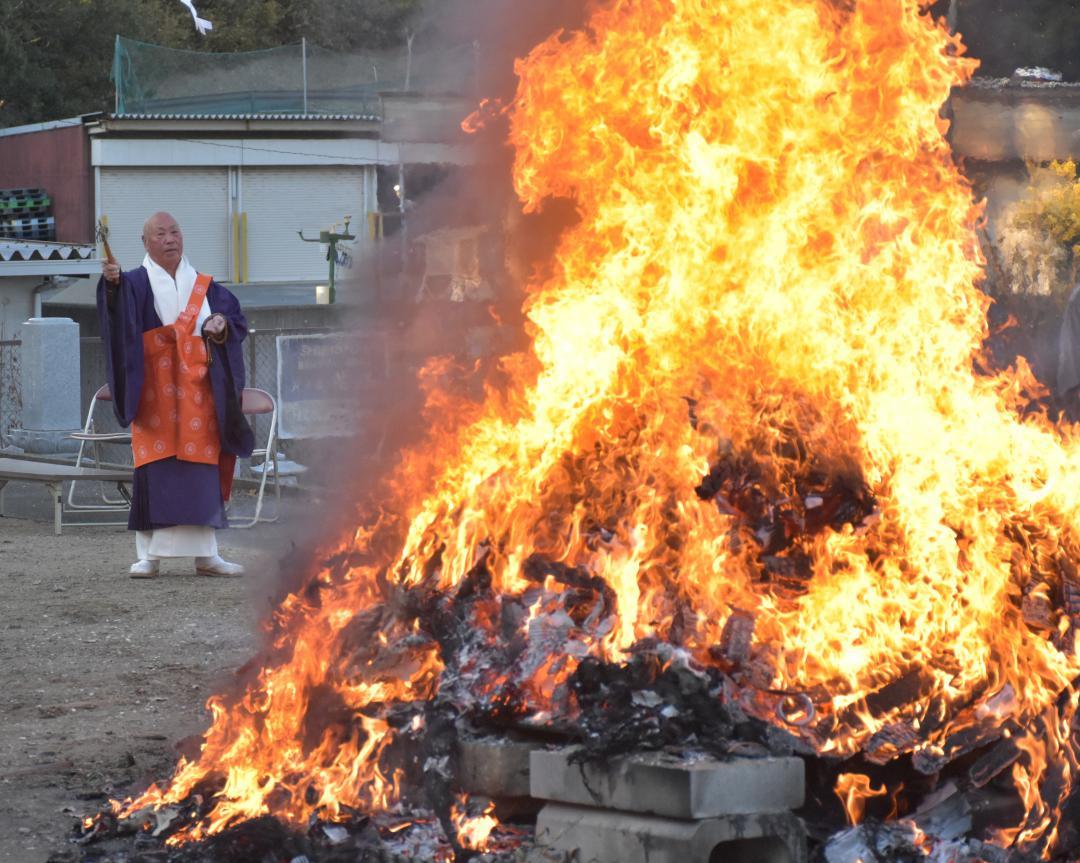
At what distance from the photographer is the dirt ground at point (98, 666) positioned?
5.85m

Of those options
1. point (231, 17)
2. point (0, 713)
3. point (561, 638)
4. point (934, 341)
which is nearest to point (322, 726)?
point (561, 638)

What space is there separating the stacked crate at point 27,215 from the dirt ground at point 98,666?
22087 millimetres

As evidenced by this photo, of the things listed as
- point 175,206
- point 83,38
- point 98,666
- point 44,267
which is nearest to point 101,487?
point 98,666

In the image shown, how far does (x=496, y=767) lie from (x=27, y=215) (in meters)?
30.6

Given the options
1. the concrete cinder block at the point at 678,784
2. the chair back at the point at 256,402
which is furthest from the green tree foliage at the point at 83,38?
the concrete cinder block at the point at 678,784

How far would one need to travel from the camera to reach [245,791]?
527 cm

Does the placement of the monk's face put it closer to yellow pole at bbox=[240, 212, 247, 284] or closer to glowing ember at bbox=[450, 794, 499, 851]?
glowing ember at bbox=[450, 794, 499, 851]

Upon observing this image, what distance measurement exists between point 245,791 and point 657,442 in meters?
1.84

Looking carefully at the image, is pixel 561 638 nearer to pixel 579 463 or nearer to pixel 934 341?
pixel 579 463

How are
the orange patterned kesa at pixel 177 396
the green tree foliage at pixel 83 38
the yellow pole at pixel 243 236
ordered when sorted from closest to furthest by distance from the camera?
the orange patterned kesa at pixel 177 396
the yellow pole at pixel 243 236
the green tree foliage at pixel 83 38

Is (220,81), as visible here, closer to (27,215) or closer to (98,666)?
(27,215)

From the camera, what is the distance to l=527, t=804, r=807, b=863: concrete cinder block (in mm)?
4488

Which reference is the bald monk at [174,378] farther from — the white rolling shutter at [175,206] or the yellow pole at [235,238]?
the yellow pole at [235,238]

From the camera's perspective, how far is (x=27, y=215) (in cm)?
3322
